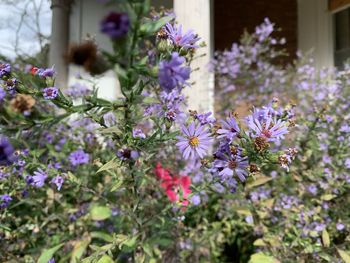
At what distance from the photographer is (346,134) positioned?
8.39 ft

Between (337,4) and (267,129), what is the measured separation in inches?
183

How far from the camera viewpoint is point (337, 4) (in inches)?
208

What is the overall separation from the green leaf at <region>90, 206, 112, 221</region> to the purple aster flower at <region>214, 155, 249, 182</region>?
1.02m

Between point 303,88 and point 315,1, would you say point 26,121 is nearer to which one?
point 303,88

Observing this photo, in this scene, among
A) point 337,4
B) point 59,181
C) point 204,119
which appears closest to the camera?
point 204,119

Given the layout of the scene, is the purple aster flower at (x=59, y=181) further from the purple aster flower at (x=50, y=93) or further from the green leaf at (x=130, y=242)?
the purple aster flower at (x=50, y=93)

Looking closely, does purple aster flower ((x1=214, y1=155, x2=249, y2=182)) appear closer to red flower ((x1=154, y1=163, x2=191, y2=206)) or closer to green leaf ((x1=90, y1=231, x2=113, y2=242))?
green leaf ((x1=90, y1=231, x2=113, y2=242))

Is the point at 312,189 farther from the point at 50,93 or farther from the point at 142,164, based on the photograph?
the point at 50,93

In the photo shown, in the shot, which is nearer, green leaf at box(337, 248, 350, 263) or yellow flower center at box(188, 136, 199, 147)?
yellow flower center at box(188, 136, 199, 147)

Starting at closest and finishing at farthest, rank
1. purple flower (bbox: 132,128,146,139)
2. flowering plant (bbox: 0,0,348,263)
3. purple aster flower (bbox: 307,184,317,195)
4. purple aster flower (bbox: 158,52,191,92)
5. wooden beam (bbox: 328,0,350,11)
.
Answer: purple aster flower (bbox: 158,52,191,92)
flowering plant (bbox: 0,0,348,263)
purple flower (bbox: 132,128,146,139)
purple aster flower (bbox: 307,184,317,195)
wooden beam (bbox: 328,0,350,11)

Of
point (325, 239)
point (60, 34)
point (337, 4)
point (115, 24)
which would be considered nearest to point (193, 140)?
point (115, 24)

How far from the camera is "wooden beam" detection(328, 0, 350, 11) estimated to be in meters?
5.16

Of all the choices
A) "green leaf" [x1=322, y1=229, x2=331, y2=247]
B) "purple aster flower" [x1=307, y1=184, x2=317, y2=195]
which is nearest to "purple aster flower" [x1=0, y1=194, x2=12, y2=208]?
"green leaf" [x1=322, y1=229, x2=331, y2=247]

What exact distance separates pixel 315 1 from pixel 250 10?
0.80 m
